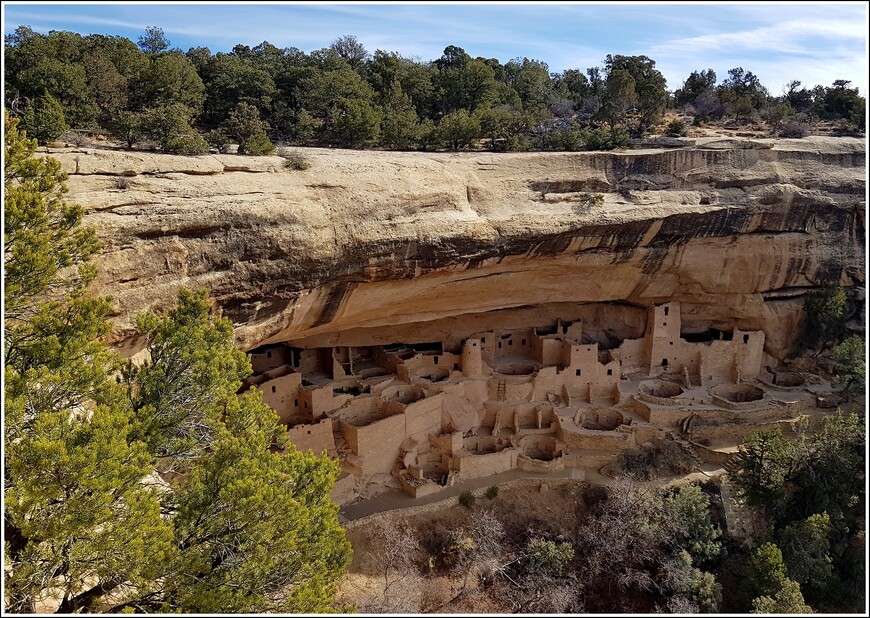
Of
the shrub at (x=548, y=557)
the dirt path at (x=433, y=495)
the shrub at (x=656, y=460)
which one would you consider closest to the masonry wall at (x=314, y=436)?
the dirt path at (x=433, y=495)

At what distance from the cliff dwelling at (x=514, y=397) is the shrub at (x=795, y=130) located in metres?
7.54

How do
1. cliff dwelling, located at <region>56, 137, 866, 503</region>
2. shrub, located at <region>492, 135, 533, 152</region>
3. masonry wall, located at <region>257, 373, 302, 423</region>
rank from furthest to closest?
shrub, located at <region>492, 135, 533, 152</region>
masonry wall, located at <region>257, 373, 302, 423</region>
cliff dwelling, located at <region>56, 137, 866, 503</region>

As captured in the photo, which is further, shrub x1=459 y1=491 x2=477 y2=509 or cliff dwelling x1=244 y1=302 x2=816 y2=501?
cliff dwelling x1=244 y1=302 x2=816 y2=501

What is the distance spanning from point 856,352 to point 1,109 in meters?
22.0

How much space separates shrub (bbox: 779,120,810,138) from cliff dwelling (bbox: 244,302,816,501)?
754 cm

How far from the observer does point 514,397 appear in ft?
63.2

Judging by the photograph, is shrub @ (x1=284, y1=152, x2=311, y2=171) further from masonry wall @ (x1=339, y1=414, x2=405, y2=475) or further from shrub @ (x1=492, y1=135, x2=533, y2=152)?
shrub @ (x1=492, y1=135, x2=533, y2=152)

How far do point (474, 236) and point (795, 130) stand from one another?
15358 mm

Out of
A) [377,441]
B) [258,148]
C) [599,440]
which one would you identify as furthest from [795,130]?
[258,148]

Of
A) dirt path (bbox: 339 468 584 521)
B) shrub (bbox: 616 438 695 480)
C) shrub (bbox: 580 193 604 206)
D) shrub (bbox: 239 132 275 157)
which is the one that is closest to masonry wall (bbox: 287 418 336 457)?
dirt path (bbox: 339 468 584 521)

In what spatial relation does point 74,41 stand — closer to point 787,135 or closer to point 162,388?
point 162,388

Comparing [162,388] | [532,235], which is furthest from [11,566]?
[532,235]

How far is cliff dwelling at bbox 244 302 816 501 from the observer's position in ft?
54.7

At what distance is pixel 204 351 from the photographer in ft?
26.8
